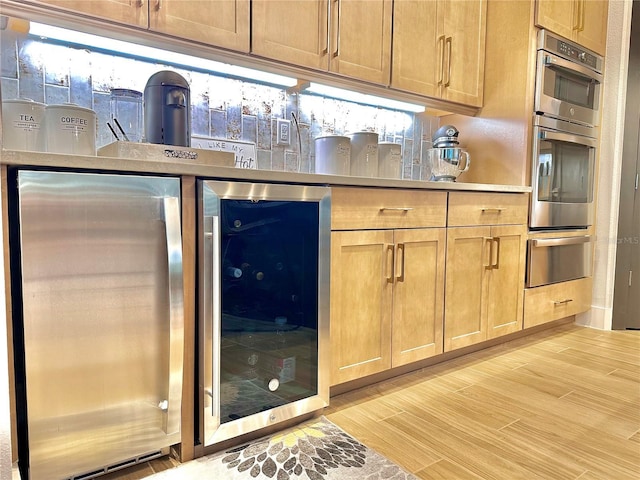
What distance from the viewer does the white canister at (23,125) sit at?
4.26ft

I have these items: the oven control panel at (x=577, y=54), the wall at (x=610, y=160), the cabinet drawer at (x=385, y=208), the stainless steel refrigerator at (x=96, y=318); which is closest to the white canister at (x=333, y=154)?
the cabinet drawer at (x=385, y=208)

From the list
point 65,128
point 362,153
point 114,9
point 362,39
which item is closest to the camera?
point 65,128

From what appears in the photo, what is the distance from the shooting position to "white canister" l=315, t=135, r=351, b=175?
208 cm

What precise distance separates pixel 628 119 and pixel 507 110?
0.91m

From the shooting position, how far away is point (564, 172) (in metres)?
2.64

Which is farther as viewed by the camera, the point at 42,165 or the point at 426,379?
the point at 426,379

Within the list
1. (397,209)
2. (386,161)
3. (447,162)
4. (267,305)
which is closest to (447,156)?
(447,162)

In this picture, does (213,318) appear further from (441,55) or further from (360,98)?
(441,55)

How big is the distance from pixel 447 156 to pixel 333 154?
0.75 metres

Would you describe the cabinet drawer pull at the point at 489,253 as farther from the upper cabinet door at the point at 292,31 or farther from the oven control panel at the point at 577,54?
the oven control panel at the point at 577,54

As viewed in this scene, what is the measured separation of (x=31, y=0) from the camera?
1346 mm

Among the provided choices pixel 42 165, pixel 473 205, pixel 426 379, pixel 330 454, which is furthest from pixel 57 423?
pixel 473 205

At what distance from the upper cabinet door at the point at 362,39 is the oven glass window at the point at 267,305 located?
893mm

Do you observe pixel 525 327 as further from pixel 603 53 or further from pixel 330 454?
pixel 603 53
